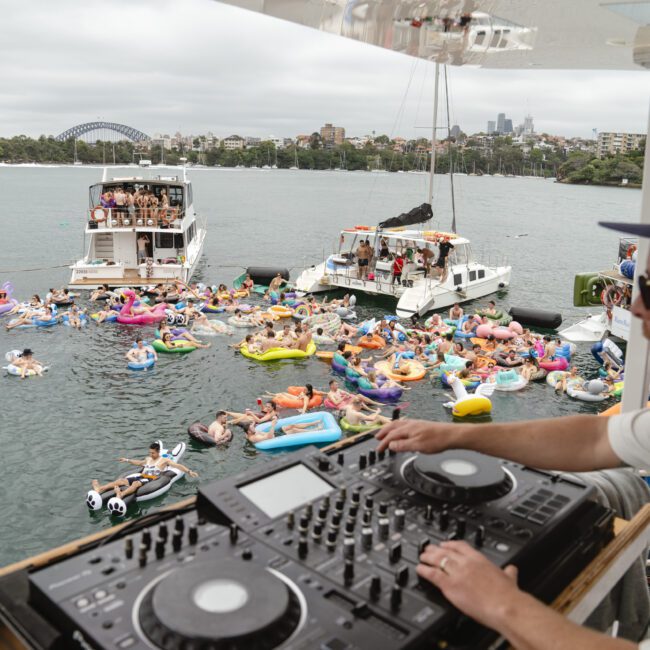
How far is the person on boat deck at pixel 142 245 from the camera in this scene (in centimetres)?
3097

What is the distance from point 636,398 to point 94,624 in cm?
398

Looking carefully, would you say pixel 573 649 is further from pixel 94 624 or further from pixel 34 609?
pixel 34 609

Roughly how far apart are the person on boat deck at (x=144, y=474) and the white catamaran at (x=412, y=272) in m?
15.3

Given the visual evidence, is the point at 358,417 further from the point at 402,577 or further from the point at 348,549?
the point at 402,577

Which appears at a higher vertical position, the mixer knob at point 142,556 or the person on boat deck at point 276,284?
the mixer knob at point 142,556

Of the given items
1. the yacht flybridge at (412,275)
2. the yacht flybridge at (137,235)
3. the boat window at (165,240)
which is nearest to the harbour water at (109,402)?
the yacht flybridge at (412,275)

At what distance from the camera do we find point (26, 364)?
1870cm

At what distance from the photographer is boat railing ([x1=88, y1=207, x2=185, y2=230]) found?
29.9 metres

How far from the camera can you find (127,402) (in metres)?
16.9

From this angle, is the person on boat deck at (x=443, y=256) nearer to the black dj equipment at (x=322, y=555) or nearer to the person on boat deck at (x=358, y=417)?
the person on boat deck at (x=358, y=417)

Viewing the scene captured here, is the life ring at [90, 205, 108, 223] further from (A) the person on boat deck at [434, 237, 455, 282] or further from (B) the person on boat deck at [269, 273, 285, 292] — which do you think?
(A) the person on boat deck at [434, 237, 455, 282]

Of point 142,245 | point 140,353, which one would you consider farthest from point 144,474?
point 142,245

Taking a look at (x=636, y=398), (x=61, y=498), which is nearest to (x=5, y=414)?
(x=61, y=498)

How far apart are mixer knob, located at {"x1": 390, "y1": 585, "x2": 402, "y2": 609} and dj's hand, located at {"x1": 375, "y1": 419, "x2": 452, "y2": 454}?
1.01 meters
